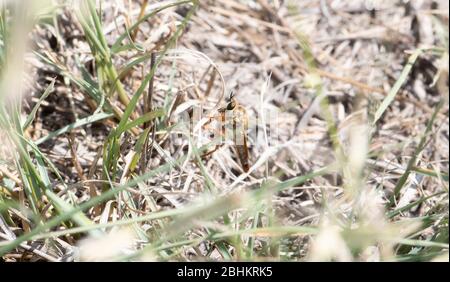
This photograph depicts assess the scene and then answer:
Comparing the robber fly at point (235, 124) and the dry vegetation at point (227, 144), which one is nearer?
the dry vegetation at point (227, 144)

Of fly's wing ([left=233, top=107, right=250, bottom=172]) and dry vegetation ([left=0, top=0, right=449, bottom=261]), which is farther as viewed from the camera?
fly's wing ([left=233, top=107, right=250, bottom=172])

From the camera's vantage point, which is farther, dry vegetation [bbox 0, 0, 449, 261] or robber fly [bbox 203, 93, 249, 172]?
robber fly [bbox 203, 93, 249, 172]

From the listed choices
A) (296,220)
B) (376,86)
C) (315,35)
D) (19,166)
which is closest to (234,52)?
(315,35)

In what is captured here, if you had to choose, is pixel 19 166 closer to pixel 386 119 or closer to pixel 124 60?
pixel 124 60
